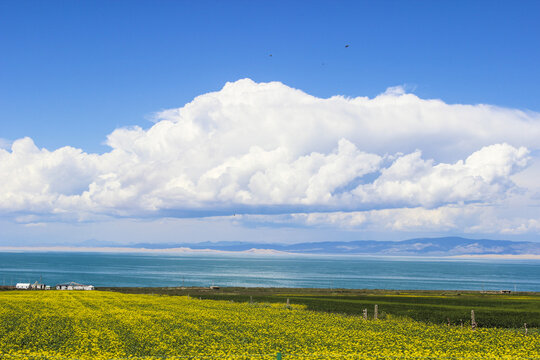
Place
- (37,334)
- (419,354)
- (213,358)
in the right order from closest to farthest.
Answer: (213,358) → (419,354) → (37,334)

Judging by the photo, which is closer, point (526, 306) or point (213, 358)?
point (213, 358)

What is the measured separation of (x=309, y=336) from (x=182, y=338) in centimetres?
845

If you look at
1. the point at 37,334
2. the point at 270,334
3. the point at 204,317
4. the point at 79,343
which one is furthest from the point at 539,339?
the point at 37,334

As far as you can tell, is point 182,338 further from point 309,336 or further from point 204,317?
point 204,317

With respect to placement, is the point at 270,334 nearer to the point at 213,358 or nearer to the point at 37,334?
the point at 213,358

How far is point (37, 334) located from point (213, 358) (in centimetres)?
1505

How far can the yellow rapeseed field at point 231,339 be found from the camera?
969 inches

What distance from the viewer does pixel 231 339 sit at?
30406 millimetres

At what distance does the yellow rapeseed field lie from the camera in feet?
80.7

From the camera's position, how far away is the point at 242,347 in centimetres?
2697

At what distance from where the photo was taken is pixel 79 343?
2691 centimetres

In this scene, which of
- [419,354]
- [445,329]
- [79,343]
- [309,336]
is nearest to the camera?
[419,354]

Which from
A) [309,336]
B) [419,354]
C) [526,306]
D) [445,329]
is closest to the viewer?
[419,354]

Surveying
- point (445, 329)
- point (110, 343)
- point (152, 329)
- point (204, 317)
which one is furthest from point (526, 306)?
point (110, 343)
